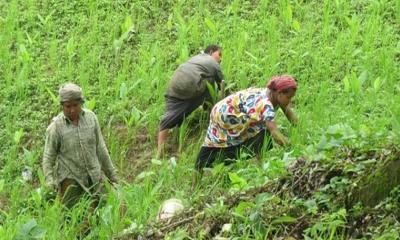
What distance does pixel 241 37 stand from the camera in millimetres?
9320

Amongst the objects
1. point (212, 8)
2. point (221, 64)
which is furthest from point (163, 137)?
point (212, 8)

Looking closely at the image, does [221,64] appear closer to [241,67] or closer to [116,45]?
[241,67]

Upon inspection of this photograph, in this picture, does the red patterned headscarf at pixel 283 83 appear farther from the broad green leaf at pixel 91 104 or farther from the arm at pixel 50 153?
the broad green leaf at pixel 91 104

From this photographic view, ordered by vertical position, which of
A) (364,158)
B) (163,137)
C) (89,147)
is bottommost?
(163,137)

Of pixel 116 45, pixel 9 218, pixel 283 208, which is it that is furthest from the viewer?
pixel 116 45

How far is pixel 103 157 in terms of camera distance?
6.70 meters

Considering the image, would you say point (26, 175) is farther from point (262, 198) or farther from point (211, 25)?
point (262, 198)

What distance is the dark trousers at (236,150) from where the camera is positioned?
6.70m

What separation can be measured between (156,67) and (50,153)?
2780 mm

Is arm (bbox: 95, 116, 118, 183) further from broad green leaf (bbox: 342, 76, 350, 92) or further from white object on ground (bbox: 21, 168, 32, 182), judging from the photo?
broad green leaf (bbox: 342, 76, 350, 92)

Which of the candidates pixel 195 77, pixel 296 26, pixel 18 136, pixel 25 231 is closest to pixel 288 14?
pixel 296 26

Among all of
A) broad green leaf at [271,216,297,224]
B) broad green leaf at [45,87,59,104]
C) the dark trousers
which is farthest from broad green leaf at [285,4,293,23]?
broad green leaf at [271,216,297,224]

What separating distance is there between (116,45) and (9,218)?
11.9ft

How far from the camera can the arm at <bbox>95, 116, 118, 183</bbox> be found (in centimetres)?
658
